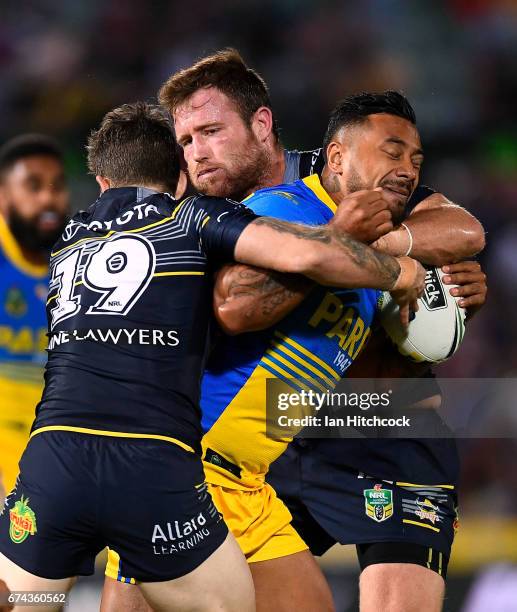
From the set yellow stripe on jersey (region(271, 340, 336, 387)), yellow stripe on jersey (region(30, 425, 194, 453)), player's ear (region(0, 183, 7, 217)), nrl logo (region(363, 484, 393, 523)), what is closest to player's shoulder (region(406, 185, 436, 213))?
yellow stripe on jersey (region(271, 340, 336, 387))

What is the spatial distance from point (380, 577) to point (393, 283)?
1245mm

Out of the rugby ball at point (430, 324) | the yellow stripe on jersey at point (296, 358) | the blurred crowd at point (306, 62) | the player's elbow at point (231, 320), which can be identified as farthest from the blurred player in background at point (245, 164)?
the blurred crowd at point (306, 62)

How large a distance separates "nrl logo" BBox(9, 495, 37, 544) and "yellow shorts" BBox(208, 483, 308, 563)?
0.80 meters

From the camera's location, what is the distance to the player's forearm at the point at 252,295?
118 inches

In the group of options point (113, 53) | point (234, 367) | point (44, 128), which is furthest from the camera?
point (113, 53)

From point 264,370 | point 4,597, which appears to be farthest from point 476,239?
point 4,597

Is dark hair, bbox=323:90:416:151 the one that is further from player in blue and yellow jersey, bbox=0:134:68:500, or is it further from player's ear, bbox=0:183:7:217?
player's ear, bbox=0:183:7:217

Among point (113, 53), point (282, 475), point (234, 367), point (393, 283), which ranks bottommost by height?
point (282, 475)

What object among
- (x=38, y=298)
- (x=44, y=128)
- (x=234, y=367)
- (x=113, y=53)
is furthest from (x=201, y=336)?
(x=113, y=53)

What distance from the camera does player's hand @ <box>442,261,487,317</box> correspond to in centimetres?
372

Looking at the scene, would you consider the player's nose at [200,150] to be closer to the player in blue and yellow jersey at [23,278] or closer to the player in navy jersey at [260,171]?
the player in navy jersey at [260,171]

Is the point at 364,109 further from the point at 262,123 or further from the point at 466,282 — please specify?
the point at 466,282

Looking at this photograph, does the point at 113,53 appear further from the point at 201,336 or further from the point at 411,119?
the point at 201,336

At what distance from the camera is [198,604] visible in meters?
2.84
